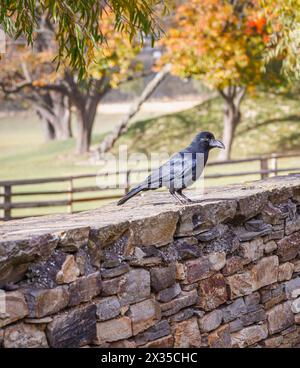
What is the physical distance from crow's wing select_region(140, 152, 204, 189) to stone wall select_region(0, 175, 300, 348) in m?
0.20

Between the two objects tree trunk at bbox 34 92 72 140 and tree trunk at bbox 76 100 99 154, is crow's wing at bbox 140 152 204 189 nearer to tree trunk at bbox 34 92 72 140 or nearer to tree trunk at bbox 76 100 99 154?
tree trunk at bbox 76 100 99 154

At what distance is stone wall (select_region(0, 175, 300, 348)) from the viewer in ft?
15.3

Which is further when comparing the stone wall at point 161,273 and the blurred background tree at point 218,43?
the blurred background tree at point 218,43

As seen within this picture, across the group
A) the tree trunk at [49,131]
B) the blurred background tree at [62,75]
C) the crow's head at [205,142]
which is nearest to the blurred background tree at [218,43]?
the blurred background tree at [62,75]

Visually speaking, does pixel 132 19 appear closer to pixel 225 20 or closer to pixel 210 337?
pixel 210 337

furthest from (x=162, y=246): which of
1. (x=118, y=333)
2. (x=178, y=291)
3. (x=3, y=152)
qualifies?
(x=3, y=152)

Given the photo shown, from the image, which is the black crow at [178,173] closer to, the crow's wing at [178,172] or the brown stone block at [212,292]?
the crow's wing at [178,172]

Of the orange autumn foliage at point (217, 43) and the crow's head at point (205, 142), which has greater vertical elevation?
the orange autumn foliage at point (217, 43)

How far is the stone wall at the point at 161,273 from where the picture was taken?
15.3 ft

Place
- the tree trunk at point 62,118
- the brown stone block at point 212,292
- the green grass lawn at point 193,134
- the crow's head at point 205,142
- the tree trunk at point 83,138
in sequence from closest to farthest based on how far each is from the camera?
1. the brown stone block at point 212,292
2. the crow's head at point 205,142
3. the green grass lawn at point 193,134
4. the tree trunk at point 83,138
5. the tree trunk at point 62,118

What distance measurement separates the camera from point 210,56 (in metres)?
21.7

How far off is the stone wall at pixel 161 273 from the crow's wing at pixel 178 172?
0.20m

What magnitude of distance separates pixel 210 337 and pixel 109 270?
1259 mm

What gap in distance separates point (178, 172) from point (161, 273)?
1051 millimetres
